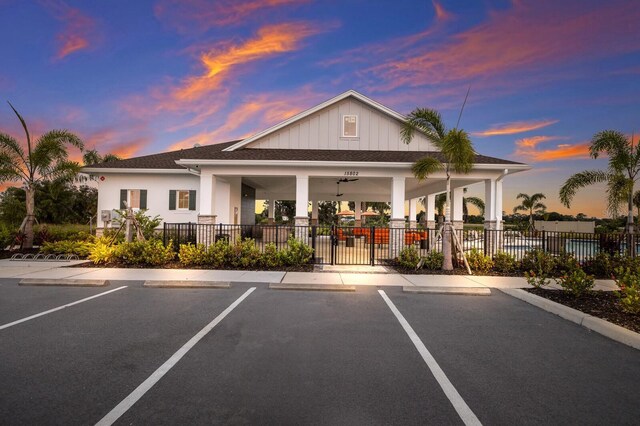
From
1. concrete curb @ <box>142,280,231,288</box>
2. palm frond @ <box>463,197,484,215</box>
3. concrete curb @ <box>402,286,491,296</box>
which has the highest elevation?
palm frond @ <box>463,197,484,215</box>

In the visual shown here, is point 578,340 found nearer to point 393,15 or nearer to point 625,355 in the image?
point 625,355

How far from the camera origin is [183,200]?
17531 mm

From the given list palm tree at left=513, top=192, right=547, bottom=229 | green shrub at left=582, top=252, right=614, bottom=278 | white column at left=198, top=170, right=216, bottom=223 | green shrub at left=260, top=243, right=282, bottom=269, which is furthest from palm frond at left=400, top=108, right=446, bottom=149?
palm tree at left=513, top=192, right=547, bottom=229

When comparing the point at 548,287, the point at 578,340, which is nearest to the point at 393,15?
the point at 548,287

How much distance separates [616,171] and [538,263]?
4.87 meters

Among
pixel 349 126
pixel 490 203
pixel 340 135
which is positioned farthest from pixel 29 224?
pixel 490 203

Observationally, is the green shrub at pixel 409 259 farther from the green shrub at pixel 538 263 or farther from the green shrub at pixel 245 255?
the green shrub at pixel 245 255

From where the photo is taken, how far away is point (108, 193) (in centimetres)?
1738

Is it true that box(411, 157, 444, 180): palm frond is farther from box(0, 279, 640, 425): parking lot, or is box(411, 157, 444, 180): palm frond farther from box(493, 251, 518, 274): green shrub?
box(0, 279, 640, 425): parking lot

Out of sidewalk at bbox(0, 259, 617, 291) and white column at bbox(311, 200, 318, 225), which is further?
white column at bbox(311, 200, 318, 225)

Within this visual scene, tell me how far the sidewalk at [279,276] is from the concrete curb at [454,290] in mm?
333

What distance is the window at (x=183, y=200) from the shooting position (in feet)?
57.4

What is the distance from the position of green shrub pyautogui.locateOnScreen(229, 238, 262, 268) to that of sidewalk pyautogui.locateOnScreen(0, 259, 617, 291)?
79 centimetres

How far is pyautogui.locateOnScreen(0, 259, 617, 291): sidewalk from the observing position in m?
8.38
